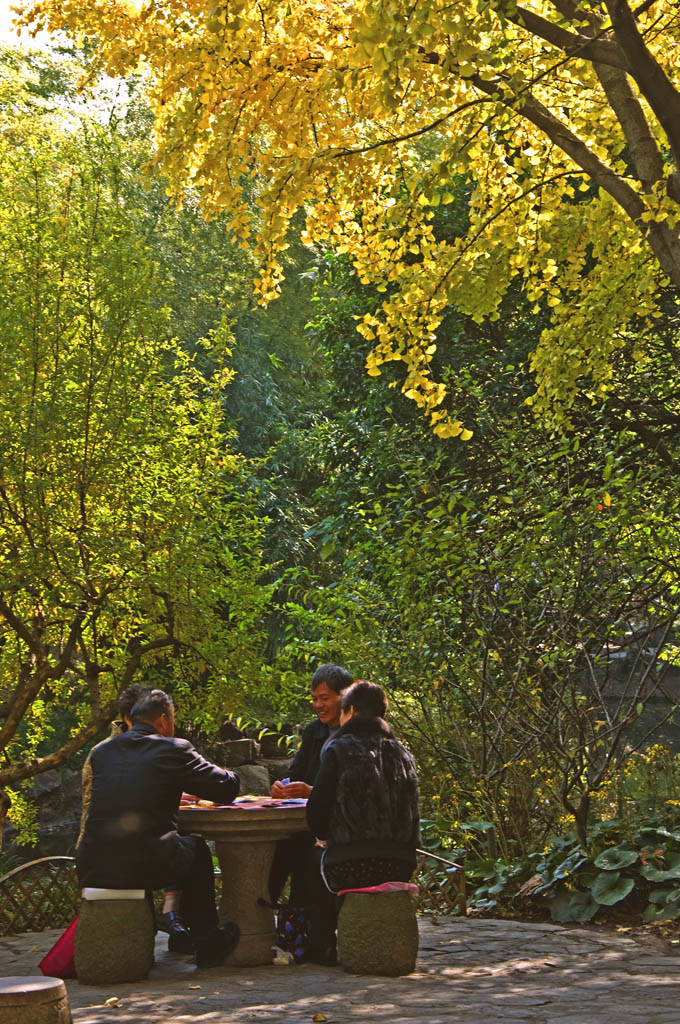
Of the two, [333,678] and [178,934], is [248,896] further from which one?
[333,678]

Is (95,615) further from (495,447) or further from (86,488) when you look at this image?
(495,447)

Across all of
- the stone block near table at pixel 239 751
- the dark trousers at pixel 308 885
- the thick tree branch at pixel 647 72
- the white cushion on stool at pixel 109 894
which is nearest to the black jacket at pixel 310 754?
the dark trousers at pixel 308 885

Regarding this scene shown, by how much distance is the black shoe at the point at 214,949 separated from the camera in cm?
627

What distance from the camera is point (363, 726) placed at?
613 cm

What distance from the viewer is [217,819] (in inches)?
245

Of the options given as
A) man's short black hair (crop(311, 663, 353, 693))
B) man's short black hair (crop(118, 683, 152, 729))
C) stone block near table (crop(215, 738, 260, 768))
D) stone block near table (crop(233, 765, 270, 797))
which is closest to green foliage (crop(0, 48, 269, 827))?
man's short black hair (crop(118, 683, 152, 729))

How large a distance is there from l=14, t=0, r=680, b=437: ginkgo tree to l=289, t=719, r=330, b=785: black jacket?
7.89 feet

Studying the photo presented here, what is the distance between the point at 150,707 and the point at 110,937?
1170 millimetres

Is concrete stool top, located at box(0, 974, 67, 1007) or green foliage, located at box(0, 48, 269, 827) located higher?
green foliage, located at box(0, 48, 269, 827)

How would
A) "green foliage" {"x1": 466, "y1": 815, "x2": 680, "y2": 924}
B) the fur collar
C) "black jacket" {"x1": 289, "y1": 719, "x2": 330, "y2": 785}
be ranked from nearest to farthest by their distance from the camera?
1. the fur collar
2. "black jacket" {"x1": 289, "y1": 719, "x2": 330, "y2": 785}
3. "green foliage" {"x1": 466, "y1": 815, "x2": 680, "y2": 924}

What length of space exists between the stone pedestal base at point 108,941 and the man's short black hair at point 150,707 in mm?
937

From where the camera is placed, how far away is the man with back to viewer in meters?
6.38

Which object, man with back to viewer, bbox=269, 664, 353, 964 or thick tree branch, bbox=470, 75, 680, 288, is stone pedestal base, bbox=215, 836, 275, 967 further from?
thick tree branch, bbox=470, 75, 680, 288

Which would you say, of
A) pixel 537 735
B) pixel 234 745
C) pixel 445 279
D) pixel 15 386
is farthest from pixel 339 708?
pixel 234 745
